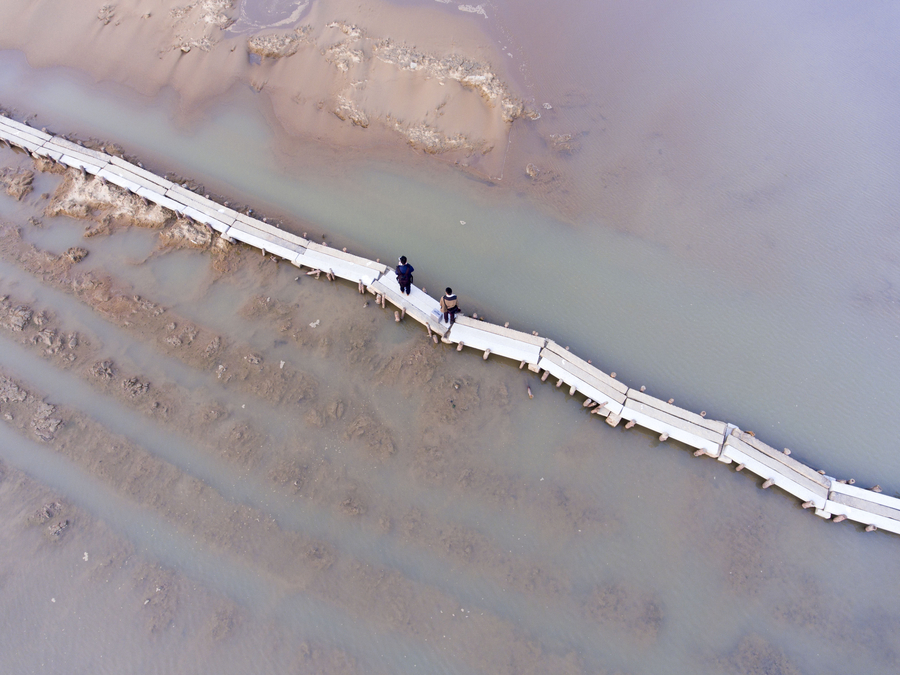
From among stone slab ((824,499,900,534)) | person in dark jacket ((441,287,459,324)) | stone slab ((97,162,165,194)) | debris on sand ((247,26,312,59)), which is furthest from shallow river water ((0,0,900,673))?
debris on sand ((247,26,312,59))

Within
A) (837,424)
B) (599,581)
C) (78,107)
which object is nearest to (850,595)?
(837,424)

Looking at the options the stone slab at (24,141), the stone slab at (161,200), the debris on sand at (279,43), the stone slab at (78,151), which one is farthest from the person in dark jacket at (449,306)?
the stone slab at (24,141)

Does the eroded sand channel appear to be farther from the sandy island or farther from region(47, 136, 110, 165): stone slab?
the sandy island

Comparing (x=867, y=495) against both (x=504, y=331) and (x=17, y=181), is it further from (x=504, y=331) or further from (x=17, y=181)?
(x=17, y=181)

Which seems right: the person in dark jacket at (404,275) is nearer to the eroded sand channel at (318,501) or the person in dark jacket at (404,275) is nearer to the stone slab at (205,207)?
the eroded sand channel at (318,501)

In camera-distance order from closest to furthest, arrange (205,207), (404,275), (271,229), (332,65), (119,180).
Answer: (404,275) → (271,229) → (205,207) → (119,180) → (332,65)

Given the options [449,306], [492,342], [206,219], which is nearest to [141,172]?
[206,219]
